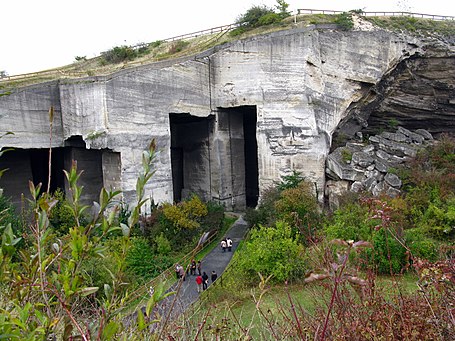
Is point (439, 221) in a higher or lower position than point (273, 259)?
higher

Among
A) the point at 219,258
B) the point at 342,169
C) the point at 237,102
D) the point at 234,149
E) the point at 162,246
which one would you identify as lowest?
the point at 219,258

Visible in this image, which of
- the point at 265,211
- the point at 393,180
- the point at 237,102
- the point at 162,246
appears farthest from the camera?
the point at 237,102

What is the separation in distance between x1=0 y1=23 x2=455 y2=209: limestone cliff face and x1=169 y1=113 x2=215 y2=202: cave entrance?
0.19 feet

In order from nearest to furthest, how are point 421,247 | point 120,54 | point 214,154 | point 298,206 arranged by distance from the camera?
1. point 421,247
2. point 298,206
3. point 214,154
4. point 120,54

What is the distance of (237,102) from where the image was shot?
61.4 ft

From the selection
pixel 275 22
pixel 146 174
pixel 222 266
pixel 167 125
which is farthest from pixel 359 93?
pixel 146 174

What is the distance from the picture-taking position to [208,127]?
19875 mm

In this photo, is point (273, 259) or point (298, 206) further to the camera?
point (298, 206)

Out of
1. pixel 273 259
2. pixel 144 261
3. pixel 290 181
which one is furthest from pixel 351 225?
pixel 144 261

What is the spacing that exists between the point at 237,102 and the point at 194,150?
12.4ft

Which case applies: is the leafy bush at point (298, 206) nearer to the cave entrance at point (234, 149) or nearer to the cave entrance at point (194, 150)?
the cave entrance at point (234, 149)

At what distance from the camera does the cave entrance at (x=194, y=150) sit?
20.0m

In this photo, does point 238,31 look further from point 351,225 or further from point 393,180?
point 351,225

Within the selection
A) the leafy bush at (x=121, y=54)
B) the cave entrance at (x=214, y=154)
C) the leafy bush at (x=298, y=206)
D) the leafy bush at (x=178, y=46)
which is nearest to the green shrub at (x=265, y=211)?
the leafy bush at (x=298, y=206)
